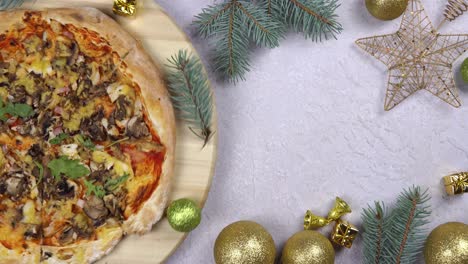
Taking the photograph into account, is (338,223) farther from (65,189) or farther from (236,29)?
(65,189)

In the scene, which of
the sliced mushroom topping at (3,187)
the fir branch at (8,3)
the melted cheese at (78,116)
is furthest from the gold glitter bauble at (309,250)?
the fir branch at (8,3)

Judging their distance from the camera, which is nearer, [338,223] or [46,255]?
[46,255]

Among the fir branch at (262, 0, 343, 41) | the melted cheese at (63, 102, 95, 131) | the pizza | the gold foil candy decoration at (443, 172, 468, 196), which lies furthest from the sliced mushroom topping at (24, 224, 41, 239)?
the gold foil candy decoration at (443, 172, 468, 196)

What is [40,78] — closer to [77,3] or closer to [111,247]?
[77,3]

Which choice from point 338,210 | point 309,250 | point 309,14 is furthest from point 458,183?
point 309,14

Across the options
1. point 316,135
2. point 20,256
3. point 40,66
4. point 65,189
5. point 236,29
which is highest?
point 236,29

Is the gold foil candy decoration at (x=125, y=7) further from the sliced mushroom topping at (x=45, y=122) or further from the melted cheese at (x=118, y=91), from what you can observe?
the sliced mushroom topping at (x=45, y=122)

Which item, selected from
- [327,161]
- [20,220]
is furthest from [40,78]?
[327,161]
